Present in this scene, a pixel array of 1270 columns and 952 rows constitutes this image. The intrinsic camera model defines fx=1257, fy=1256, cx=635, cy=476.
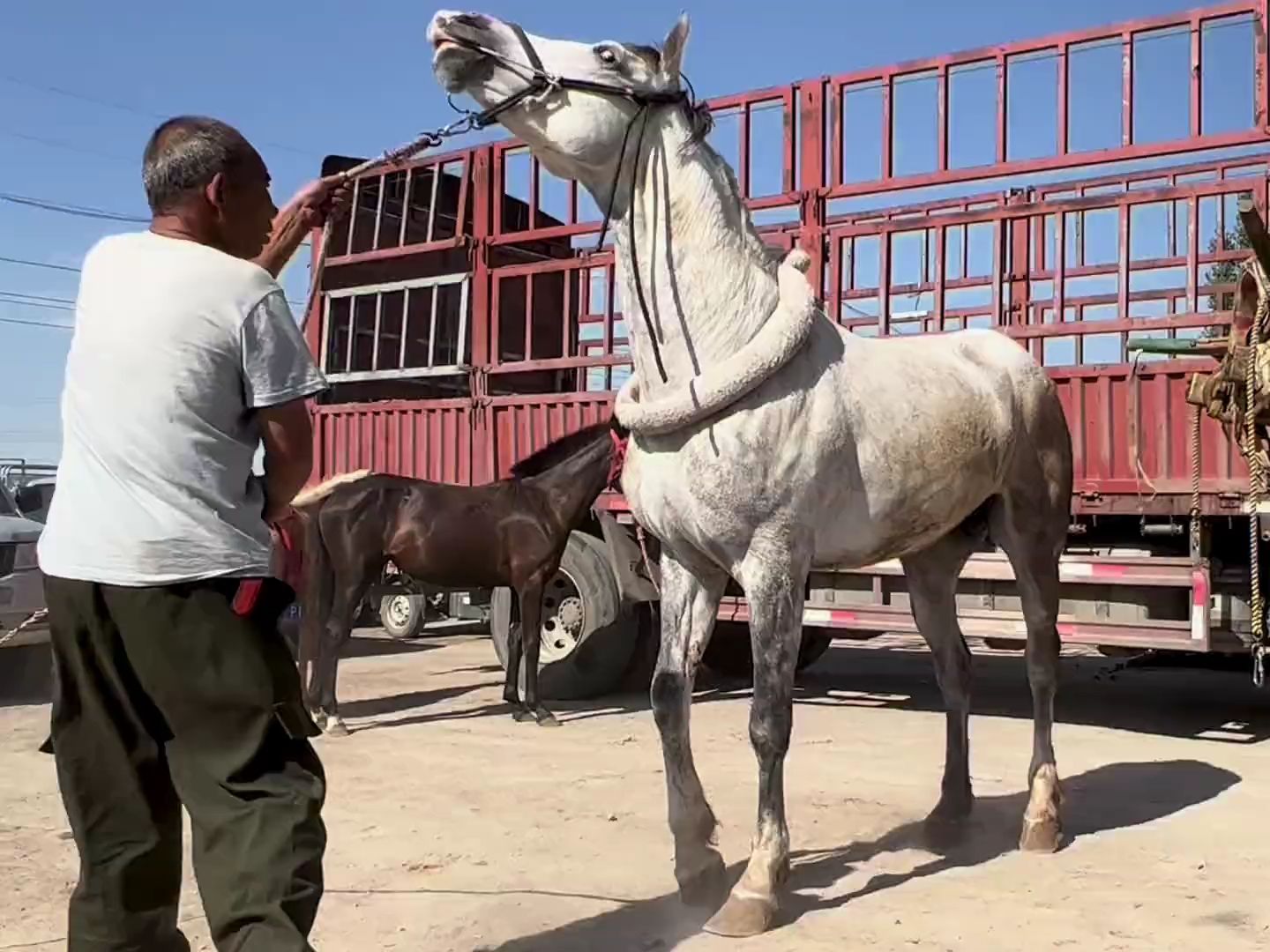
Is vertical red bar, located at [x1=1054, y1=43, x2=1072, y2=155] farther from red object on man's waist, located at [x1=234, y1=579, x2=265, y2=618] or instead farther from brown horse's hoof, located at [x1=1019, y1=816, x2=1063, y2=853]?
red object on man's waist, located at [x1=234, y1=579, x2=265, y2=618]

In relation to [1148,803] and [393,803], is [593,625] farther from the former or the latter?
[1148,803]

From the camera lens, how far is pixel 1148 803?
5.05 metres

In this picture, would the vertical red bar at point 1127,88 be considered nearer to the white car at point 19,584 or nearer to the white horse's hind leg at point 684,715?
the white horse's hind leg at point 684,715

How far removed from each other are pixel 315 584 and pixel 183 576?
19.5 ft

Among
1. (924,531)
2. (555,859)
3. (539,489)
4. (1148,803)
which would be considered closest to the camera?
(924,531)

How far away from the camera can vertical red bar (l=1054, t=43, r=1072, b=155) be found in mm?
6742

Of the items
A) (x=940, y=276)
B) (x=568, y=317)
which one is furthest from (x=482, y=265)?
(x=940, y=276)

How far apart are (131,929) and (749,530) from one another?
1.80 meters

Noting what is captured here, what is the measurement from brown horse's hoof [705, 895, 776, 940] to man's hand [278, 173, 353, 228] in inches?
81.8

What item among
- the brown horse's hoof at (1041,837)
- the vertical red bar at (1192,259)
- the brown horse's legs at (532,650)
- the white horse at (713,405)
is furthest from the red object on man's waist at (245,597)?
the vertical red bar at (1192,259)

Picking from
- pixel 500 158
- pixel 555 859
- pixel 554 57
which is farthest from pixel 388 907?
pixel 500 158

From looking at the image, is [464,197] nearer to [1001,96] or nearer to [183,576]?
[1001,96]

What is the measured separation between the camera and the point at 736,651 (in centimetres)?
898

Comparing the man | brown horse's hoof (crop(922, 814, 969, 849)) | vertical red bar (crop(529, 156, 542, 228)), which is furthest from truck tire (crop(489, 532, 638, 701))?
the man
